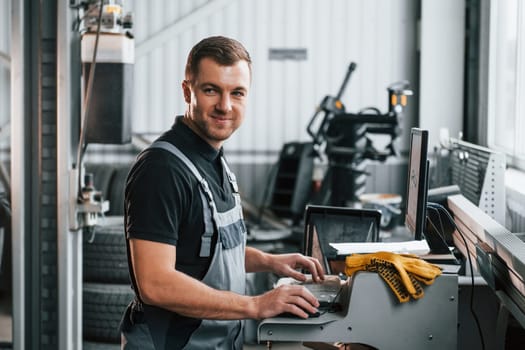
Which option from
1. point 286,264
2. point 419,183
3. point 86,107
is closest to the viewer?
point 419,183

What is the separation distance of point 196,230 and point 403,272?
520 mm

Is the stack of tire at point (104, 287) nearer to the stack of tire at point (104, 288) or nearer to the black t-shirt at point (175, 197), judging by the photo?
the stack of tire at point (104, 288)

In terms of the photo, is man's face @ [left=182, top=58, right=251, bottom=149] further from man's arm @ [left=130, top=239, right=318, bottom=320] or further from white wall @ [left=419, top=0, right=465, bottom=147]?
white wall @ [left=419, top=0, right=465, bottom=147]

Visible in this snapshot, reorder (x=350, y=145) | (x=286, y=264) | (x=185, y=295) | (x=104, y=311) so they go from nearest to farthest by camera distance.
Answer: (x=185, y=295) < (x=286, y=264) < (x=104, y=311) < (x=350, y=145)

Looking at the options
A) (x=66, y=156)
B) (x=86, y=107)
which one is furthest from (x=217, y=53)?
(x=66, y=156)

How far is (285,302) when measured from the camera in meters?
1.89

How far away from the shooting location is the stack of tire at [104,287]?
4242 millimetres

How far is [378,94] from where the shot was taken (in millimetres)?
6078

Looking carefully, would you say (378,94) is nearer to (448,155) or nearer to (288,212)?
(288,212)

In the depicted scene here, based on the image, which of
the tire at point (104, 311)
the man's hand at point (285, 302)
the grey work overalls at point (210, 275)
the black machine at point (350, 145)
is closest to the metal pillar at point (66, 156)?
the tire at point (104, 311)

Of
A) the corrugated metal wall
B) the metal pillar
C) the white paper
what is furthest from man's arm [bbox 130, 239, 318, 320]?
the corrugated metal wall

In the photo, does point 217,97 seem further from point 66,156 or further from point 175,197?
point 66,156

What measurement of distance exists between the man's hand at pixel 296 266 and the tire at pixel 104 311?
2.09 m

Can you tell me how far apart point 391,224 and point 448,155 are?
2.97 feet
